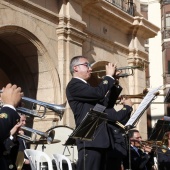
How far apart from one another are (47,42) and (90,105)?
5813 millimetres

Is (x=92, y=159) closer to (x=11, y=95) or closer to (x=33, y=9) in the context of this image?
(x=11, y=95)

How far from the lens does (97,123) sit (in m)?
5.48

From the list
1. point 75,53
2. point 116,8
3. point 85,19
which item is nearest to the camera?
point 75,53

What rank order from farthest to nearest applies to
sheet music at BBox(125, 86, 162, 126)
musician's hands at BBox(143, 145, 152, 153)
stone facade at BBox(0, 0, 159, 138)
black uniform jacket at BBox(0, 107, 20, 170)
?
stone facade at BBox(0, 0, 159, 138)
musician's hands at BBox(143, 145, 152, 153)
sheet music at BBox(125, 86, 162, 126)
black uniform jacket at BBox(0, 107, 20, 170)

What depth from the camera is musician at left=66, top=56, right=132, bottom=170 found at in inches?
219

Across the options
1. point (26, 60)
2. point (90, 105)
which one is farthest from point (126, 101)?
point (26, 60)

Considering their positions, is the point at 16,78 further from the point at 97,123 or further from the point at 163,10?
the point at 163,10

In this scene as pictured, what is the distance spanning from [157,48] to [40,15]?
24.7 m

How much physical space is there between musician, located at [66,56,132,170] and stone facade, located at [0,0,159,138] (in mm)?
4628

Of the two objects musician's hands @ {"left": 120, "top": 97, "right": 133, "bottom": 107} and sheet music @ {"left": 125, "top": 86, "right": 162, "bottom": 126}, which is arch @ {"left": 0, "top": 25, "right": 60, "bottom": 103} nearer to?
musician's hands @ {"left": 120, "top": 97, "right": 133, "bottom": 107}

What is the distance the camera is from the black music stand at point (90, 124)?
5.32 meters

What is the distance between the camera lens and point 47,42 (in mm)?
A: 11305

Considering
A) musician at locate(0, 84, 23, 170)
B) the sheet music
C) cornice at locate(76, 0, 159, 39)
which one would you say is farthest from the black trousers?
cornice at locate(76, 0, 159, 39)

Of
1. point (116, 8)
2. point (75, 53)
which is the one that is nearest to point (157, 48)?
point (116, 8)
